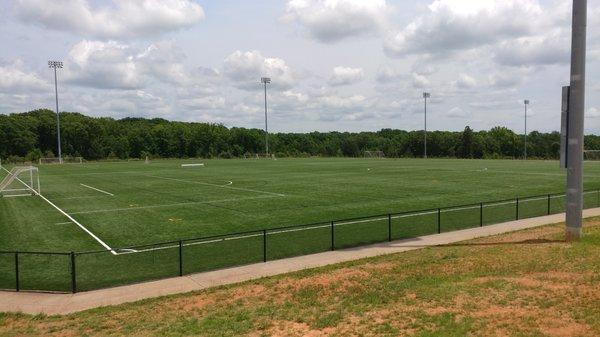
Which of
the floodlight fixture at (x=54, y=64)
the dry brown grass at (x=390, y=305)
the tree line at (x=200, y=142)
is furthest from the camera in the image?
the tree line at (x=200, y=142)

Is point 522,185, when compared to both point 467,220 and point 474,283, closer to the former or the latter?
point 467,220

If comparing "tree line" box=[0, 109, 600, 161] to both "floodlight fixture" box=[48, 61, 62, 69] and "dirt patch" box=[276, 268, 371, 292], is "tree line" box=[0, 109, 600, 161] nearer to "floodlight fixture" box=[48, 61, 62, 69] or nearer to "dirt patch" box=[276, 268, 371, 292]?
"floodlight fixture" box=[48, 61, 62, 69]

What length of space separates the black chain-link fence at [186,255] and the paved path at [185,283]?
1.83 feet

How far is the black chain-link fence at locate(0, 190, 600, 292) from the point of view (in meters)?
14.7

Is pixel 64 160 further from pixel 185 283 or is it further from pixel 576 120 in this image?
pixel 576 120

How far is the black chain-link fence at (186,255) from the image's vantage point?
579 inches

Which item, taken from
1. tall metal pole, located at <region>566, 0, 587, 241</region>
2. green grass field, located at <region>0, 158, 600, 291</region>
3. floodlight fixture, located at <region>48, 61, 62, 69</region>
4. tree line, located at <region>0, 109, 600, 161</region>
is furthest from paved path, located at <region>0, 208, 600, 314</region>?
tree line, located at <region>0, 109, 600, 161</region>

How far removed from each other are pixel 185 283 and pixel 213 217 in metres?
13.5

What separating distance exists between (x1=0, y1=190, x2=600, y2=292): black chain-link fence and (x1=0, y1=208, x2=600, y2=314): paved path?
1.83 ft

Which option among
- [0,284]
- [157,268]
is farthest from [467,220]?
[0,284]

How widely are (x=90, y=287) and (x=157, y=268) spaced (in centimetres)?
226

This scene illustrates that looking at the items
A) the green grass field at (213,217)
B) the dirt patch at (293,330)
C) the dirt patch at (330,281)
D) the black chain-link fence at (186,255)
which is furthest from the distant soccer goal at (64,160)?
the dirt patch at (293,330)

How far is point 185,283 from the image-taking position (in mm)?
13969

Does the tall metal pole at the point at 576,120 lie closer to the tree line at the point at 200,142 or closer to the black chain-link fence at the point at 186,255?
the black chain-link fence at the point at 186,255
